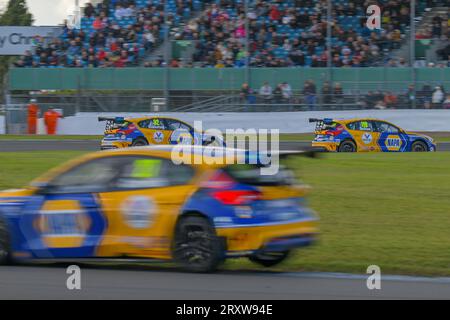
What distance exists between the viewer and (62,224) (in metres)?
9.77

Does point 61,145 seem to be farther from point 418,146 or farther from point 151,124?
point 418,146

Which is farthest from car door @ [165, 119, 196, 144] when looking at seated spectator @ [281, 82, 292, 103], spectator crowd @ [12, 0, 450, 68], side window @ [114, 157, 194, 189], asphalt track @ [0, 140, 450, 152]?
side window @ [114, 157, 194, 189]

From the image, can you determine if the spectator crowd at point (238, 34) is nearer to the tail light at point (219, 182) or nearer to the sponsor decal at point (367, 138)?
the sponsor decal at point (367, 138)

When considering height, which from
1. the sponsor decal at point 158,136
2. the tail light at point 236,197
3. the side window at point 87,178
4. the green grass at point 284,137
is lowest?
the green grass at point 284,137

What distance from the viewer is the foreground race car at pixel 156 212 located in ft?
30.1

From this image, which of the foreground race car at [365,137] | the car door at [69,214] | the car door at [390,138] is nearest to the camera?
the car door at [69,214]

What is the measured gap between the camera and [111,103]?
123ft

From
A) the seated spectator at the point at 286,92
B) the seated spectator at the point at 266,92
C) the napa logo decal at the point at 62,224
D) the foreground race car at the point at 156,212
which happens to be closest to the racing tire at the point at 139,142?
the seated spectator at the point at 266,92

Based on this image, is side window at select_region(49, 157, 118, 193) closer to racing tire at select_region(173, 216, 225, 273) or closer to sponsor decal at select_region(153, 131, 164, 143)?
racing tire at select_region(173, 216, 225, 273)

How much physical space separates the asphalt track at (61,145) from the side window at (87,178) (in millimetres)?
17845

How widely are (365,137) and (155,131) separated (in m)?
6.33

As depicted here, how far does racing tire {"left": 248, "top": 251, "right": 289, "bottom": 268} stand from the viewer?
10.1m

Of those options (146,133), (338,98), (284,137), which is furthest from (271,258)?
(338,98)

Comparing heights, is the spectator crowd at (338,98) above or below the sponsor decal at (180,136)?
above
